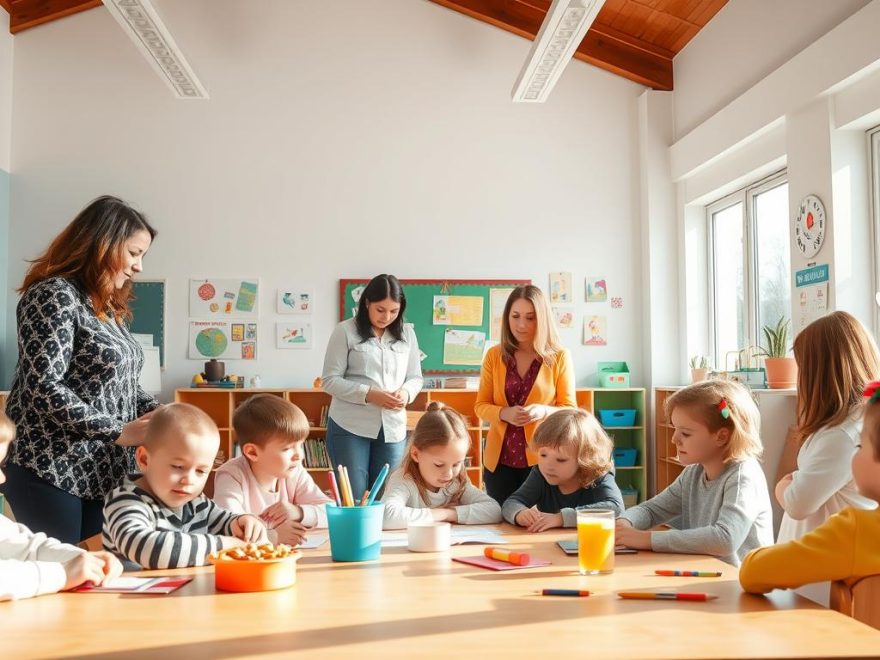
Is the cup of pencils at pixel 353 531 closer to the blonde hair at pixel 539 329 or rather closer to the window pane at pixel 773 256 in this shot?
the blonde hair at pixel 539 329

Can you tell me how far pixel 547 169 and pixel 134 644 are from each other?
5.50 meters

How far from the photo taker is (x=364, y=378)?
388 cm

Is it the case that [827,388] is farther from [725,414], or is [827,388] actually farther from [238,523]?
[238,523]

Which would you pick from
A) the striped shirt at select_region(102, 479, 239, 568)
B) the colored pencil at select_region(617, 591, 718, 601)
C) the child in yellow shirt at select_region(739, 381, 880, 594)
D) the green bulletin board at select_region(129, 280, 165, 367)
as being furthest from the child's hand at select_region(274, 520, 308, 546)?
the green bulletin board at select_region(129, 280, 165, 367)

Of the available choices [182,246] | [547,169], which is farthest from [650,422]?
[182,246]

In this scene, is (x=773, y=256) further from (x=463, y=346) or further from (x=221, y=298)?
(x=221, y=298)

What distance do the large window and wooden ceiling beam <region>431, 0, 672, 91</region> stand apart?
42.8 inches

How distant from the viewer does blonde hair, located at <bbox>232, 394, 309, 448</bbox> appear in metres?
2.15

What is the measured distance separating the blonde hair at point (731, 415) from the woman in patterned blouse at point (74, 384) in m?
1.33

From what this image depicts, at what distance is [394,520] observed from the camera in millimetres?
2150

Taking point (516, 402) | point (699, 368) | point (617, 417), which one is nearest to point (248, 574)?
point (516, 402)

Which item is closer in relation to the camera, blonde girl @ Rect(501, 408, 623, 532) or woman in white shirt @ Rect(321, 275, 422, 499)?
blonde girl @ Rect(501, 408, 623, 532)

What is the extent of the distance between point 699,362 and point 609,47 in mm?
2363

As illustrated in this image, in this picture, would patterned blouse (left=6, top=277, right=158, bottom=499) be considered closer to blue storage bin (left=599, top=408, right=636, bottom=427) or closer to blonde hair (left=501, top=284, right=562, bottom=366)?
blonde hair (left=501, top=284, right=562, bottom=366)
